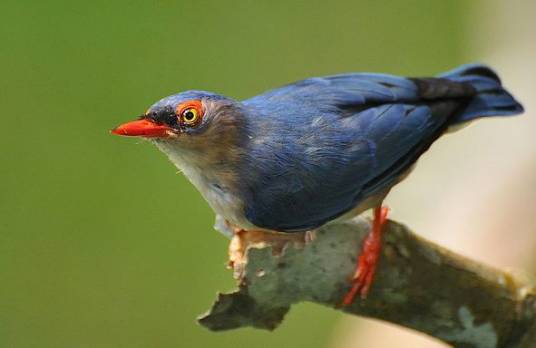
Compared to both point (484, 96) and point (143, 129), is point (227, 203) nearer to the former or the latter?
point (143, 129)

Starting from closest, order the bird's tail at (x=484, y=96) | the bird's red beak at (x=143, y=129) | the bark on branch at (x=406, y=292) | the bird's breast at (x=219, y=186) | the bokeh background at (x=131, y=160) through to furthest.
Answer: the bird's red beak at (x=143, y=129) < the bark on branch at (x=406, y=292) < the bird's breast at (x=219, y=186) < the bird's tail at (x=484, y=96) < the bokeh background at (x=131, y=160)

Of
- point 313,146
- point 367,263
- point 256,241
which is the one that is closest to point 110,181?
point 256,241

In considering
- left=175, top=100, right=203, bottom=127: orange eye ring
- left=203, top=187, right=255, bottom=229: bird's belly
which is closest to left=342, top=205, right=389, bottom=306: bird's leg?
left=203, top=187, right=255, bottom=229: bird's belly

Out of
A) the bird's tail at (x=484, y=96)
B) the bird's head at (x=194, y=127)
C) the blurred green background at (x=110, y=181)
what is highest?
the bird's head at (x=194, y=127)

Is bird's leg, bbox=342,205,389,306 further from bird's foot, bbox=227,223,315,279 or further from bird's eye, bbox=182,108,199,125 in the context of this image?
bird's eye, bbox=182,108,199,125

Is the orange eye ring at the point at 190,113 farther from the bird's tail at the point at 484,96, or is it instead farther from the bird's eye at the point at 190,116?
the bird's tail at the point at 484,96

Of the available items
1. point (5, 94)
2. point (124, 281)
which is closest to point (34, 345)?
point (124, 281)

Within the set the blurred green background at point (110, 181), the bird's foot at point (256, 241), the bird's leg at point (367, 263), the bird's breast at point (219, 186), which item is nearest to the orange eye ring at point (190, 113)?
the bird's breast at point (219, 186)

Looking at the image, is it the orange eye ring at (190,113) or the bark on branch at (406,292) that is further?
the bark on branch at (406,292)
